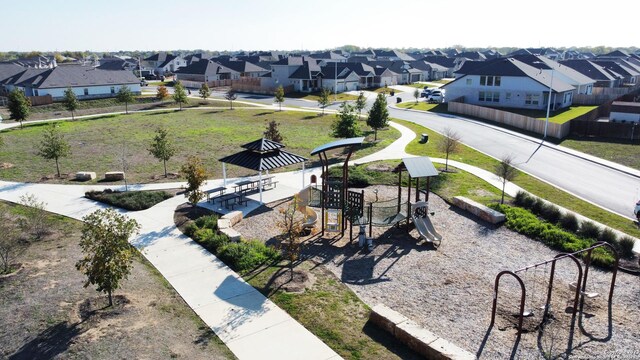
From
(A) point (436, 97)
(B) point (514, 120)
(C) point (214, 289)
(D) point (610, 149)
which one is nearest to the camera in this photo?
(C) point (214, 289)

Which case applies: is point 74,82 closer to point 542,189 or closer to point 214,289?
point 214,289

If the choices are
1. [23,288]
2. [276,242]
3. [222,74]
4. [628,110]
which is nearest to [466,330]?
[276,242]

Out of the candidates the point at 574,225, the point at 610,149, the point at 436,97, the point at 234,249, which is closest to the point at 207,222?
the point at 234,249

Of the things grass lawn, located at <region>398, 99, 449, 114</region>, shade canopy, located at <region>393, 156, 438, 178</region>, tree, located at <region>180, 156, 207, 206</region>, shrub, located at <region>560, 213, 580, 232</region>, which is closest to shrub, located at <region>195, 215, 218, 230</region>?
tree, located at <region>180, 156, 207, 206</region>

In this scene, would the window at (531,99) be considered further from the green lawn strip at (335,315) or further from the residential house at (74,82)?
the residential house at (74,82)

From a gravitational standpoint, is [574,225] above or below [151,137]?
below

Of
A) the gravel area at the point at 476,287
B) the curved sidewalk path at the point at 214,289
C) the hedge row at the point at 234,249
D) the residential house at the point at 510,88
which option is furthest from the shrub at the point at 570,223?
the residential house at the point at 510,88

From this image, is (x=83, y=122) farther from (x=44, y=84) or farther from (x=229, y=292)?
(x=229, y=292)
